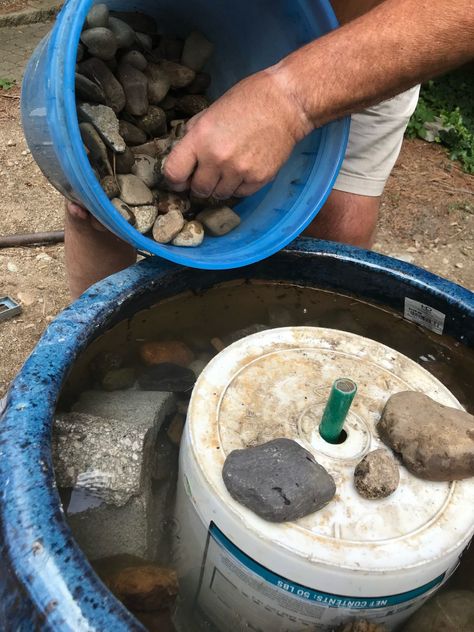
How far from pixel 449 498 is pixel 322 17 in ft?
2.65

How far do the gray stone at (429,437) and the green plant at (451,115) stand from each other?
7.73 ft

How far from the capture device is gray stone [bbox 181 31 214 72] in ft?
3.83

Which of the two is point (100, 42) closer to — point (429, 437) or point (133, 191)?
point (133, 191)

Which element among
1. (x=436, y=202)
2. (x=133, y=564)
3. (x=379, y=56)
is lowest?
(x=436, y=202)

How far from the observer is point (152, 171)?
106 centimetres

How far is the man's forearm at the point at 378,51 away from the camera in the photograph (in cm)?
93

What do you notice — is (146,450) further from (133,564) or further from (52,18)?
(52,18)

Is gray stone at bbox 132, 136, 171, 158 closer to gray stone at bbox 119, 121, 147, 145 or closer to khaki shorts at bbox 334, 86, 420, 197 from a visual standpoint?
gray stone at bbox 119, 121, 147, 145

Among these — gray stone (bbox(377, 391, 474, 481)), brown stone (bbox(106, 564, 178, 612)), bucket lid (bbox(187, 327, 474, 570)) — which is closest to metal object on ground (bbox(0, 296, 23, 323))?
bucket lid (bbox(187, 327, 474, 570))

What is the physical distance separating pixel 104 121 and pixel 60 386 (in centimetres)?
45

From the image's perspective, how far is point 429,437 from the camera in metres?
0.79

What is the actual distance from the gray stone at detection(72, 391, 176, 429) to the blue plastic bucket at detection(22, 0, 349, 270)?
0.79 feet

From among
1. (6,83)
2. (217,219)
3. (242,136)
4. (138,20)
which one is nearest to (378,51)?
(242,136)

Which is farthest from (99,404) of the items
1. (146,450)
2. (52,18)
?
(52,18)
